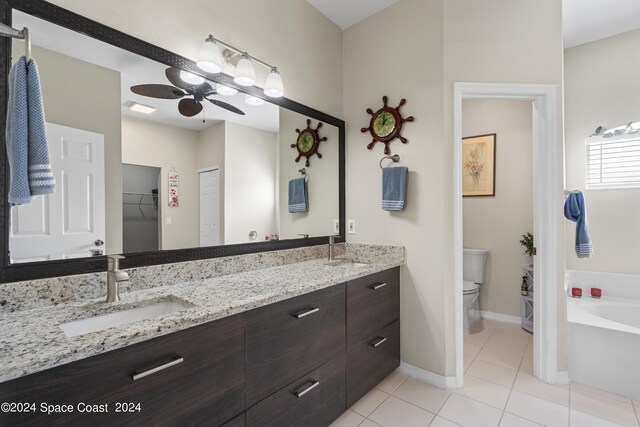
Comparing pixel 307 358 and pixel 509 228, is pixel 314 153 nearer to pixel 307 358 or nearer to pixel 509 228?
pixel 307 358

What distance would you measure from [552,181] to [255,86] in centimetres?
211

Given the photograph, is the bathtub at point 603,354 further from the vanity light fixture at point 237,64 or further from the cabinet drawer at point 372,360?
the vanity light fixture at point 237,64

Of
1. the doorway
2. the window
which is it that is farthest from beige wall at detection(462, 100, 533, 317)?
the doorway


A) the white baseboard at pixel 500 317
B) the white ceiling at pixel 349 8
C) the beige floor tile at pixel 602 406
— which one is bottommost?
the beige floor tile at pixel 602 406

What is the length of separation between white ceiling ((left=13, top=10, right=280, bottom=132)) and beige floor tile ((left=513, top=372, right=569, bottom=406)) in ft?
8.49

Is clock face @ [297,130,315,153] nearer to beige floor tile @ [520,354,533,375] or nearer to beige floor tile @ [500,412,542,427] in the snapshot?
beige floor tile @ [500,412,542,427]

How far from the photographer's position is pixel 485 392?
Answer: 199 centimetres

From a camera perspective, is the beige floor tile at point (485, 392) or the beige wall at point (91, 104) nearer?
the beige wall at point (91, 104)

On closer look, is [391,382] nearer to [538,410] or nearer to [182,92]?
[538,410]

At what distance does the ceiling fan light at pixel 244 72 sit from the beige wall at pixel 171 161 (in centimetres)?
41

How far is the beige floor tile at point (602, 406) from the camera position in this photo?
1.71 metres

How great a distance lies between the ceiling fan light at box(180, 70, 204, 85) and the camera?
1.55 m

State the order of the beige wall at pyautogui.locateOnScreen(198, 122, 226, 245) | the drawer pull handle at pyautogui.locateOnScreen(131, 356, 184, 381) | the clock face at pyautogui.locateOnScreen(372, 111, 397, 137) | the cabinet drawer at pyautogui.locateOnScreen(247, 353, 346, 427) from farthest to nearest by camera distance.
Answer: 1. the clock face at pyautogui.locateOnScreen(372, 111, 397, 137)
2. the beige wall at pyautogui.locateOnScreen(198, 122, 226, 245)
3. the cabinet drawer at pyautogui.locateOnScreen(247, 353, 346, 427)
4. the drawer pull handle at pyautogui.locateOnScreen(131, 356, 184, 381)

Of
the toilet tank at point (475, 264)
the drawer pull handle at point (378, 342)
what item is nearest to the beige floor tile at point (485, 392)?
the drawer pull handle at point (378, 342)
